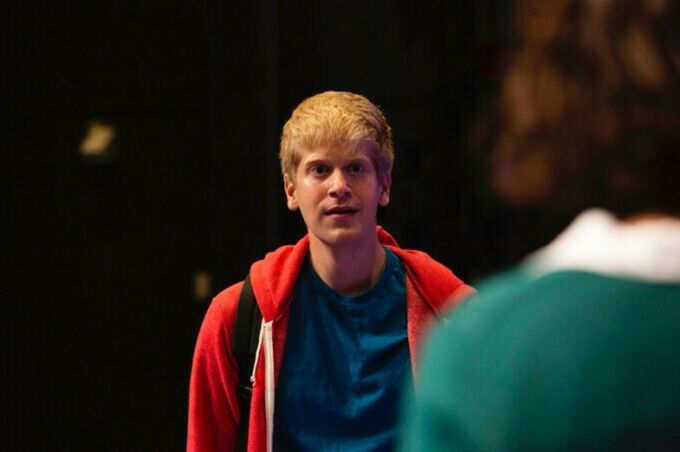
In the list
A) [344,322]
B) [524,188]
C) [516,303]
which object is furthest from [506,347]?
[344,322]

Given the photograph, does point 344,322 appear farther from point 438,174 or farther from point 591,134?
point 591,134

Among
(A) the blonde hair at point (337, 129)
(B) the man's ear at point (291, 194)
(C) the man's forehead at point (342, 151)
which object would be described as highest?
(A) the blonde hair at point (337, 129)

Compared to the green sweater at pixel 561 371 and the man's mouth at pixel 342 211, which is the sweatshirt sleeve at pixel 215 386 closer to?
the man's mouth at pixel 342 211

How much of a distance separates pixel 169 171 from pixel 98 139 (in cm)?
45

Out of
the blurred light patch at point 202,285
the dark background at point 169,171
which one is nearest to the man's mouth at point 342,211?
the dark background at point 169,171

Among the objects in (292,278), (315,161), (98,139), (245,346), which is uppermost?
(98,139)

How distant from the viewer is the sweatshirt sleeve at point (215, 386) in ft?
9.81

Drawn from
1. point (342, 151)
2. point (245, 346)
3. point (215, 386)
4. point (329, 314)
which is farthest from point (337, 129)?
point (215, 386)

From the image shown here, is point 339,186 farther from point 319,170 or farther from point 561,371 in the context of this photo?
point 561,371

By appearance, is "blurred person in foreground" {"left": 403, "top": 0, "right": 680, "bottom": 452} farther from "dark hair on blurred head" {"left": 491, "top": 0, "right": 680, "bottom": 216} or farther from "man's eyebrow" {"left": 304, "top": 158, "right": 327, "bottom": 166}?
"man's eyebrow" {"left": 304, "top": 158, "right": 327, "bottom": 166}

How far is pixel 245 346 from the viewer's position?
2.97 m

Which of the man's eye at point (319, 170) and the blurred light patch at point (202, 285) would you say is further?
the blurred light patch at point (202, 285)

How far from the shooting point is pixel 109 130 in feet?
16.0

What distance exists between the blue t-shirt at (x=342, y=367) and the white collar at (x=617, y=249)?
186 centimetres
